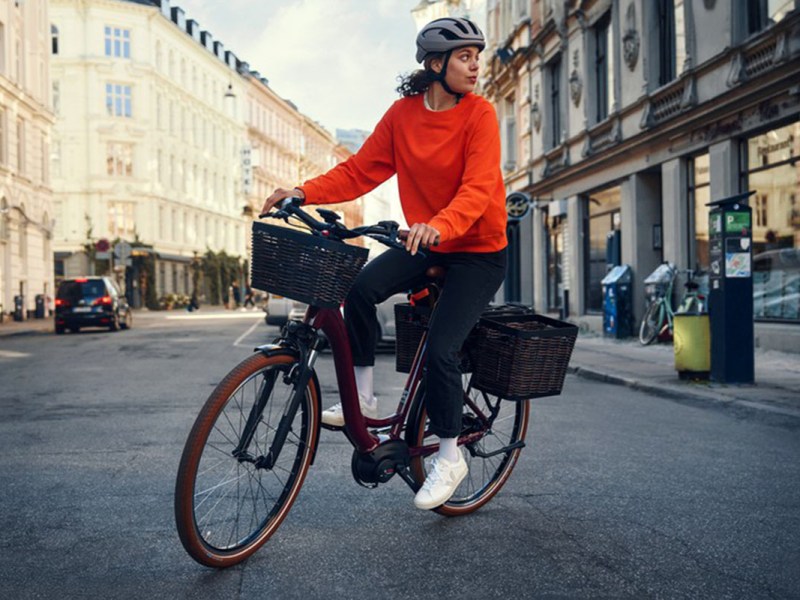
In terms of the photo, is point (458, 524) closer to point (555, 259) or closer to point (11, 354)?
point (11, 354)

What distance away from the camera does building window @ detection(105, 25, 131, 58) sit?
55.5 meters

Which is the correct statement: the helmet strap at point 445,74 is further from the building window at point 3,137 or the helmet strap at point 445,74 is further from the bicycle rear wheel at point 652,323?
the building window at point 3,137

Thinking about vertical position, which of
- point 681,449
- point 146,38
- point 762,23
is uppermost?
point 146,38

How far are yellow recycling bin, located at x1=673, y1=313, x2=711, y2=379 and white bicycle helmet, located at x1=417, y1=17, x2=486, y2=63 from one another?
716 centimetres

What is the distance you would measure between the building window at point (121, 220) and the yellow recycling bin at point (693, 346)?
48.2m

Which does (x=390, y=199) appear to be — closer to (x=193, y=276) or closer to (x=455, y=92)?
(x=193, y=276)

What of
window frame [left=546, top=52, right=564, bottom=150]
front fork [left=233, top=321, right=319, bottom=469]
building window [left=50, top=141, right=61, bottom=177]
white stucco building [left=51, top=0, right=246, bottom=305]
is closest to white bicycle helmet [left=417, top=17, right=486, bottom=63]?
front fork [left=233, top=321, right=319, bottom=469]

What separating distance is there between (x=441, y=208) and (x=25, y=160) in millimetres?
35075

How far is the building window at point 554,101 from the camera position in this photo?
25.3m

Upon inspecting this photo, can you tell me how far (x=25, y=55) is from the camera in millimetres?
Answer: 36031

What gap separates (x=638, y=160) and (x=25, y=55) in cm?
2620

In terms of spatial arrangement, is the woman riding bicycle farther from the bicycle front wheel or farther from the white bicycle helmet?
the bicycle front wheel

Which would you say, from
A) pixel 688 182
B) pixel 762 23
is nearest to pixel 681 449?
pixel 762 23

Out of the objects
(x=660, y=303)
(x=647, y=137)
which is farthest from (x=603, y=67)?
(x=660, y=303)
